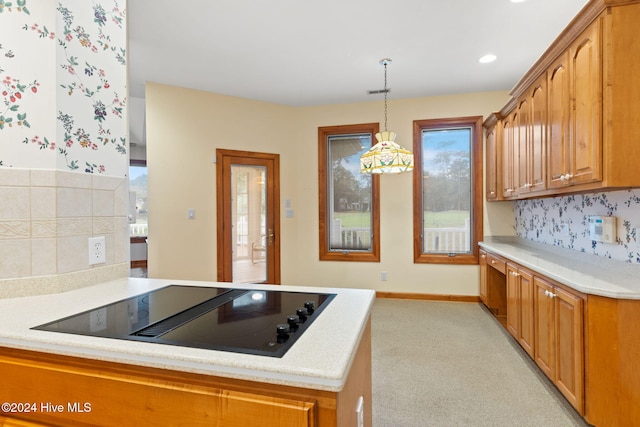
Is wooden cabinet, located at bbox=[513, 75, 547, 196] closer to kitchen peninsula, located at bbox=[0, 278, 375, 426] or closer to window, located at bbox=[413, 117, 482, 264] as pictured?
window, located at bbox=[413, 117, 482, 264]

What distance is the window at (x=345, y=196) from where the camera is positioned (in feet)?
15.7

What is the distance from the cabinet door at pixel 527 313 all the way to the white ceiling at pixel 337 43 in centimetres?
214

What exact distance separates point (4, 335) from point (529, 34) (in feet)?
13.1

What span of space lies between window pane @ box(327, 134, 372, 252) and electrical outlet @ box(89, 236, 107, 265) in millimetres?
3521

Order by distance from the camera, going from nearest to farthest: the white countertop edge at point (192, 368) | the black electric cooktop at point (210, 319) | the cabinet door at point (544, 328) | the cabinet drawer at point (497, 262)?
the white countertop edge at point (192, 368)
the black electric cooktop at point (210, 319)
the cabinet door at point (544, 328)
the cabinet drawer at point (497, 262)

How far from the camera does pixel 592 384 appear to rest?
1.80 metres

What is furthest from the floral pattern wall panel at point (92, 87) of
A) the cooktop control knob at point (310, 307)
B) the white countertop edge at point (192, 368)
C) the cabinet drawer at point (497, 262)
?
the cabinet drawer at point (497, 262)

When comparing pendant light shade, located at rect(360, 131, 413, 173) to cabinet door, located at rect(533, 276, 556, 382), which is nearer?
cabinet door, located at rect(533, 276, 556, 382)

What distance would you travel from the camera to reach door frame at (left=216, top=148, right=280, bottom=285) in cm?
438

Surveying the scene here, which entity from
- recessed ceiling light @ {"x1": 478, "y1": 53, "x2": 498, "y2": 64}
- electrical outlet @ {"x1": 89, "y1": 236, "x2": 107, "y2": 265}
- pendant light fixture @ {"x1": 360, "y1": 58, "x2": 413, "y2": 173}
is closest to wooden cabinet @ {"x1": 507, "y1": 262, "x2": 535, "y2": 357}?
pendant light fixture @ {"x1": 360, "y1": 58, "x2": 413, "y2": 173}

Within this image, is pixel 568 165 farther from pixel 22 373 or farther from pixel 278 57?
pixel 22 373

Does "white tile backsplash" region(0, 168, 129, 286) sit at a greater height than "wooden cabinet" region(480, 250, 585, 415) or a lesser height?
greater

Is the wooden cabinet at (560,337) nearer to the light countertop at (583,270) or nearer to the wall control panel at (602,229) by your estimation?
the light countertop at (583,270)

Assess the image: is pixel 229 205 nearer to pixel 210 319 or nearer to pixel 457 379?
pixel 457 379
